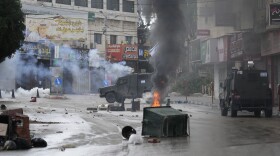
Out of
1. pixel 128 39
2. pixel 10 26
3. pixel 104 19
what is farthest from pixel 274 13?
pixel 128 39

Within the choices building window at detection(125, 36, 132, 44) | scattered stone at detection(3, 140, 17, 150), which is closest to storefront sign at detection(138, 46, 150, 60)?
building window at detection(125, 36, 132, 44)

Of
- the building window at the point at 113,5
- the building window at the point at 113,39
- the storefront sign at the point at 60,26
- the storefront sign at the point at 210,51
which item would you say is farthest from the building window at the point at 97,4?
the storefront sign at the point at 210,51

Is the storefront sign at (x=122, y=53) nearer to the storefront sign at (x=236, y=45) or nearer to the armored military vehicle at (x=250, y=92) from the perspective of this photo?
the storefront sign at (x=236, y=45)

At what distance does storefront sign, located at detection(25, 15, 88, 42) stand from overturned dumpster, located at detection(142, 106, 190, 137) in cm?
3916

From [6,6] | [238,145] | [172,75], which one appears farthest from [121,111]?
[238,145]

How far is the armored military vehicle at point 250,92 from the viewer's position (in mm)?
24188

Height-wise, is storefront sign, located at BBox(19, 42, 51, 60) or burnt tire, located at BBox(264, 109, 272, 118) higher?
storefront sign, located at BBox(19, 42, 51, 60)

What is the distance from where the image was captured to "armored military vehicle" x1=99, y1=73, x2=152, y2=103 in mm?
37438

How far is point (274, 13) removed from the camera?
92.1 ft

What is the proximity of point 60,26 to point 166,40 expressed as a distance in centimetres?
2869

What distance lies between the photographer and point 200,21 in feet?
163

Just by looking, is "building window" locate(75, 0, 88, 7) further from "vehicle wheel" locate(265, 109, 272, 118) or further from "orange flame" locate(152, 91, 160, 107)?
"vehicle wheel" locate(265, 109, 272, 118)

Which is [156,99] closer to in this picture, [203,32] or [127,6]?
[203,32]

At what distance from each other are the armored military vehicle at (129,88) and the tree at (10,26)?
19258 mm
